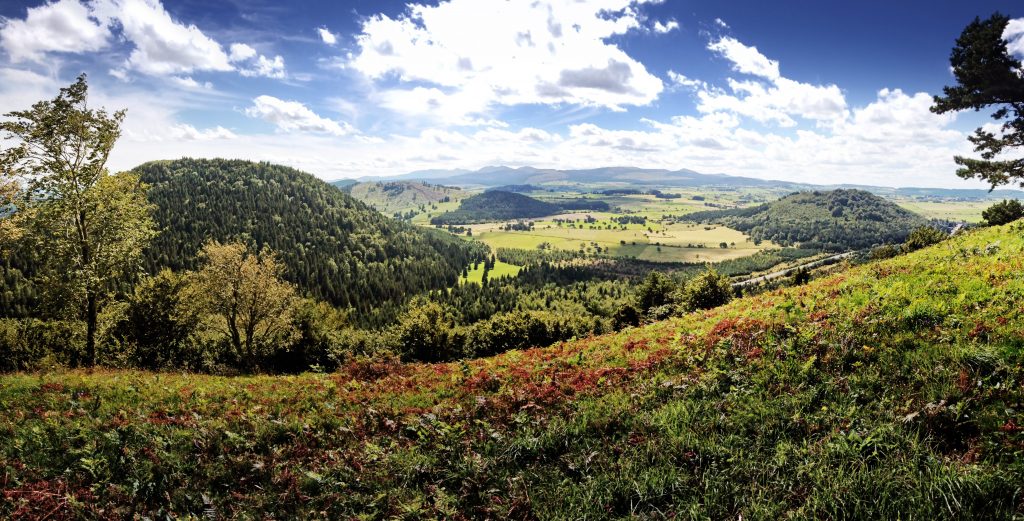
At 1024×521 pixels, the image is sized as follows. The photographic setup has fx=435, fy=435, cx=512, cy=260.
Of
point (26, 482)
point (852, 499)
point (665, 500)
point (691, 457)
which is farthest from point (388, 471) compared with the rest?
point (852, 499)

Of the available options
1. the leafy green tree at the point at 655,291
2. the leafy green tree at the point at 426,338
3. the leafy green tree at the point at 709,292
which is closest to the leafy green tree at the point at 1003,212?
the leafy green tree at the point at 709,292

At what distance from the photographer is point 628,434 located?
10047 mm

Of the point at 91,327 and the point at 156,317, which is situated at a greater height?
the point at 91,327

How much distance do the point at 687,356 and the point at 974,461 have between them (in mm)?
6933

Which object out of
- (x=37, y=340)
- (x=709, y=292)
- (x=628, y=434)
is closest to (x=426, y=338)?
(x=709, y=292)

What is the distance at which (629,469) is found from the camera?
8.80m

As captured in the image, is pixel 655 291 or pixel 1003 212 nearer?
pixel 1003 212

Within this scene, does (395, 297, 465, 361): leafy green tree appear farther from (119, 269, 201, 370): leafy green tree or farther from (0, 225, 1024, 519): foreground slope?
(0, 225, 1024, 519): foreground slope

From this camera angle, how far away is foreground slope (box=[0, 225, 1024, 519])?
769 cm

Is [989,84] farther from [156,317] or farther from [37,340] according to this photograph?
[37,340]

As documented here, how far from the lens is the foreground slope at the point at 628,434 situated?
25.2 ft

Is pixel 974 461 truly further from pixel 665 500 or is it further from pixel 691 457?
pixel 665 500

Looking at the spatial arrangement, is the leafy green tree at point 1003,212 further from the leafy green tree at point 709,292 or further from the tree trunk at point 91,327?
the tree trunk at point 91,327

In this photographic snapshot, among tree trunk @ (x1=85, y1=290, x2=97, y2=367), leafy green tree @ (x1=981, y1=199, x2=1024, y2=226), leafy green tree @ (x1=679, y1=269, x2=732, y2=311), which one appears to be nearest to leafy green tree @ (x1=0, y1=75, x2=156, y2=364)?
tree trunk @ (x1=85, y1=290, x2=97, y2=367)
